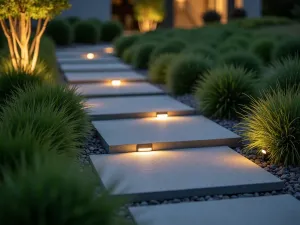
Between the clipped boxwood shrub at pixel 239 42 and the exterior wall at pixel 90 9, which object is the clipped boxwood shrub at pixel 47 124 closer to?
the clipped boxwood shrub at pixel 239 42

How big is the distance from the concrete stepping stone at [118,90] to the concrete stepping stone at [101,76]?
339mm

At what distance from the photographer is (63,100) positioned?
696 cm

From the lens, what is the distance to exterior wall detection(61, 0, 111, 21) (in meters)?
29.0

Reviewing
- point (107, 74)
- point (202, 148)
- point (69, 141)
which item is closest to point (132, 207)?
point (69, 141)

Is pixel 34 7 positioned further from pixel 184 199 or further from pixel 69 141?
pixel 184 199

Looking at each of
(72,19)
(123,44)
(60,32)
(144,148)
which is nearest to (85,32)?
(60,32)

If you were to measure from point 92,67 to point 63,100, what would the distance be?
8.15m

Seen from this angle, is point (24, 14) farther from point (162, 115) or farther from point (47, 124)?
point (47, 124)

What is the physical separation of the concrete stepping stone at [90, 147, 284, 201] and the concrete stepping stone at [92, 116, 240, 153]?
18 centimetres

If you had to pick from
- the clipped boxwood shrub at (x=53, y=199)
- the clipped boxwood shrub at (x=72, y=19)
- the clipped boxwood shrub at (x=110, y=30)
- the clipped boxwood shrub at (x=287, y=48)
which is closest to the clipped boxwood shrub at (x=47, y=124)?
the clipped boxwood shrub at (x=53, y=199)

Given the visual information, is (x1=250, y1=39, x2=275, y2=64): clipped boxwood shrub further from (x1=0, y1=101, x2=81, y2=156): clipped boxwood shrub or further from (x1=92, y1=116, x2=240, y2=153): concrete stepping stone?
(x1=0, y1=101, x2=81, y2=156): clipped boxwood shrub

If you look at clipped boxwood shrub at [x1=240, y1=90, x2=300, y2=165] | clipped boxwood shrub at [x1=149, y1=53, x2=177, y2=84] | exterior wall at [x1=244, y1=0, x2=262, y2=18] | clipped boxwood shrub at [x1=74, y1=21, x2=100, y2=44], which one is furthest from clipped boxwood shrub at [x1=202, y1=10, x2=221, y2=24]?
clipped boxwood shrub at [x1=240, y1=90, x2=300, y2=165]

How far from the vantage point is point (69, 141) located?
18.1ft

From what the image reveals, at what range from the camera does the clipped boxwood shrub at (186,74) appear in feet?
35.0
